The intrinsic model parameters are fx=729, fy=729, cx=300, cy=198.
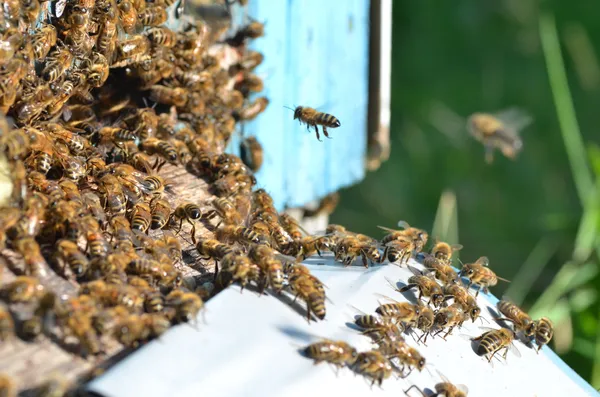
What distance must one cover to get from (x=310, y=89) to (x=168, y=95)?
1.40m

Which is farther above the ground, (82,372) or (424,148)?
(82,372)

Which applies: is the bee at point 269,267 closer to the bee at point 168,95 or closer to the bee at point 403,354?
the bee at point 403,354

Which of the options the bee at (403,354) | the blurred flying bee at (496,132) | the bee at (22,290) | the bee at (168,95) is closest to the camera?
the bee at (22,290)

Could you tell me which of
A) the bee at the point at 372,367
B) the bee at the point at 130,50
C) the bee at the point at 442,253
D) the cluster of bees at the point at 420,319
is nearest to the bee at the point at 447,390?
→ the cluster of bees at the point at 420,319

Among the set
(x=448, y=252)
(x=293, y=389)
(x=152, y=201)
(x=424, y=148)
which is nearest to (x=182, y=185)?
(x=152, y=201)

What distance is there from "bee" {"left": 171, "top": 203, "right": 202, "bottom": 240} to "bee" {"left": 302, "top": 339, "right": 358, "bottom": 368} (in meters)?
0.93

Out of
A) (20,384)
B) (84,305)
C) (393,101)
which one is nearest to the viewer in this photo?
(20,384)

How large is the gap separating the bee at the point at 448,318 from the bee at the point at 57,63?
1.81 metres

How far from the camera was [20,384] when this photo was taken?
1.89 metres

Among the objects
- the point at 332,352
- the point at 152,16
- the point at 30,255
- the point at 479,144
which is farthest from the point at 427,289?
the point at 479,144

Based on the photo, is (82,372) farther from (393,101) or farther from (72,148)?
(393,101)

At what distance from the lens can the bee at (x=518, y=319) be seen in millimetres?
3162

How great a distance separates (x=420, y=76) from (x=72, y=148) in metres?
6.86

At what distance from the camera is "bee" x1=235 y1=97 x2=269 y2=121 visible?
439cm
